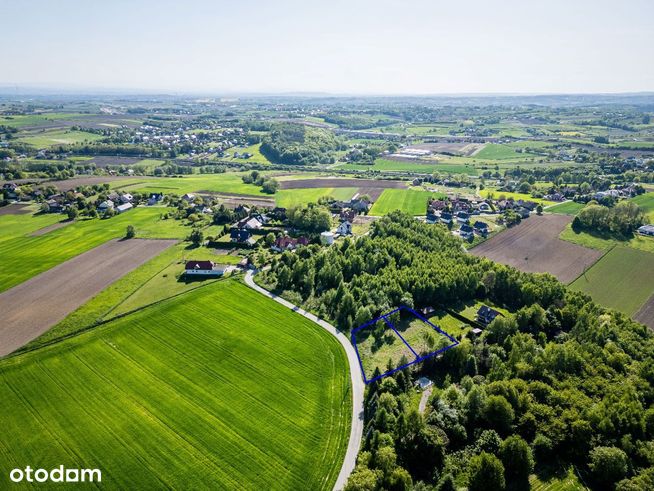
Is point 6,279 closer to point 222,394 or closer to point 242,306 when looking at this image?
point 242,306

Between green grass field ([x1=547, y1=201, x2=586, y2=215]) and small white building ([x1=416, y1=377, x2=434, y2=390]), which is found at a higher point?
green grass field ([x1=547, y1=201, x2=586, y2=215])

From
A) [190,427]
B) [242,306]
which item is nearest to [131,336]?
[242,306]

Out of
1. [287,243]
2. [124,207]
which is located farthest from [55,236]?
[287,243]

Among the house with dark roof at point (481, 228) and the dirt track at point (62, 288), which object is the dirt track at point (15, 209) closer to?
the dirt track at point (62, 288)

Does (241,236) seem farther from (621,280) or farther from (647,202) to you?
(647,202)

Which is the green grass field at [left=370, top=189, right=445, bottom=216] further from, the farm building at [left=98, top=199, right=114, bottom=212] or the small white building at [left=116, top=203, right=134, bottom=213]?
the farm building at [left=98, top=199, right=114, bottom=212]

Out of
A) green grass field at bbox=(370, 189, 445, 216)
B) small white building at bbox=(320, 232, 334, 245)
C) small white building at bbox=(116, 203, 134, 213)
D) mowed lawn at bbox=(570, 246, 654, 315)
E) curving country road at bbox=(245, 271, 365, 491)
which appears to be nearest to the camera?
curving country road at bbox=(245, 271, 365, 491)

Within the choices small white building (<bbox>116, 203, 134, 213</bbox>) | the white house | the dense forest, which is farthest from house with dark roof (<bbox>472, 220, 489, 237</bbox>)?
small white building (<bbox>116, 203, 134, 213</bbox>)

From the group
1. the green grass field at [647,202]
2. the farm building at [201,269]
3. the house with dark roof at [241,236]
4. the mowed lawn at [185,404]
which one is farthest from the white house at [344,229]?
the green grass field at [647,202]
